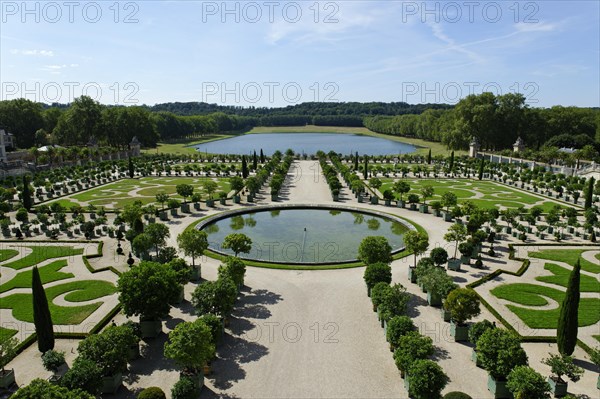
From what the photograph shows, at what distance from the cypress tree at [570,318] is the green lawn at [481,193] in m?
35.2

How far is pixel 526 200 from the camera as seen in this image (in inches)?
2184

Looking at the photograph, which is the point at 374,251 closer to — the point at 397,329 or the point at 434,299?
the point at 434,299

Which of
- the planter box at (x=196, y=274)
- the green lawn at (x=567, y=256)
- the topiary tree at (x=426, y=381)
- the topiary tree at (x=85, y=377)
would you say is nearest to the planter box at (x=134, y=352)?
the topiary tree at (x=85, y=377)

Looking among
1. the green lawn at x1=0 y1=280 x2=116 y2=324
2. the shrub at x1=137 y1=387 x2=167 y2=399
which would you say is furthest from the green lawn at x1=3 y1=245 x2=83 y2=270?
the shrub at x1=137 y1=387 x2=167 y2=399

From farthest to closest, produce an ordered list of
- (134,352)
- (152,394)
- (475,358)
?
(134,352) → (475,358) → (152,394)

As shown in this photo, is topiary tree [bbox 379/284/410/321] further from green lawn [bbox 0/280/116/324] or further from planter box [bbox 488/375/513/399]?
green lawn [bbox 0/280/116/324]

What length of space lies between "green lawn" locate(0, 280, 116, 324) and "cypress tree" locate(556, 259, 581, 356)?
77.8ft

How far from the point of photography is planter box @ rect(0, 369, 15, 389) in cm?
1669

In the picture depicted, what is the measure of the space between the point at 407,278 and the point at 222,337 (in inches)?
542

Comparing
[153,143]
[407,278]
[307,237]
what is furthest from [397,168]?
[153,143]

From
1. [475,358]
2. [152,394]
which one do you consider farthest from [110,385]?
[475,358]

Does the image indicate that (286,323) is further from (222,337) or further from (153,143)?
(153,143)

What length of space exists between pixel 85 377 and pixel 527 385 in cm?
1614

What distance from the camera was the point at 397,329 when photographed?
19016 millimetres
